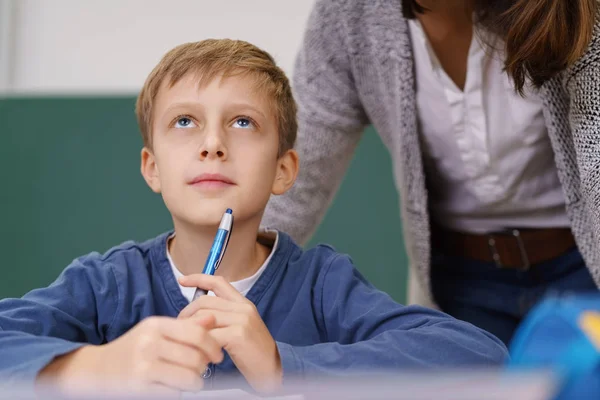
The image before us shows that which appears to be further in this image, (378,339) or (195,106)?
(195,106)

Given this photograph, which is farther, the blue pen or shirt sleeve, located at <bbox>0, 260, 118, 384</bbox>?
the blue pen

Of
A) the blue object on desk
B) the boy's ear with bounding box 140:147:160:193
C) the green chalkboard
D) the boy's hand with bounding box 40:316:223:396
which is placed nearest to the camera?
the blue object on desk

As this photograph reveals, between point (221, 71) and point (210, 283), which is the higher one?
point (221, 71)

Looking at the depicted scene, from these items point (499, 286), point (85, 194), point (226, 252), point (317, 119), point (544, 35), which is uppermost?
point (544, 35)

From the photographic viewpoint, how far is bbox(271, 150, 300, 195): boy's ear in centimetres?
90

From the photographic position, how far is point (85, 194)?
7.01 ft

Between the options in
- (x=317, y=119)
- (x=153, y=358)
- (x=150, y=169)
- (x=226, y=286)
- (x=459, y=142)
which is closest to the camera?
(x=153, y=358)

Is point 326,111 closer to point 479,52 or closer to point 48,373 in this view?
point 479,52

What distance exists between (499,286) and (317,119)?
1.24ft

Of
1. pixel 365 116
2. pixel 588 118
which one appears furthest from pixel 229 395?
pixel 365 116

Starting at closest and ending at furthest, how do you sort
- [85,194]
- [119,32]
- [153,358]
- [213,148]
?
[153,358], [213,148], [85,194], [119,32]

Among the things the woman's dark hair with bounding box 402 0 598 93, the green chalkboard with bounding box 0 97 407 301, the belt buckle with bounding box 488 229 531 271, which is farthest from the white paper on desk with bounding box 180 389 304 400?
the green chalkboard with bounding box 0 97 407 301

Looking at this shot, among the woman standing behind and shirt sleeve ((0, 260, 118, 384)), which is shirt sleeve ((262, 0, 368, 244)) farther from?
shirt sleeve ((0, 260, 118, 384))

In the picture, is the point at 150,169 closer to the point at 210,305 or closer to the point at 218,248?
the point at 218,248
